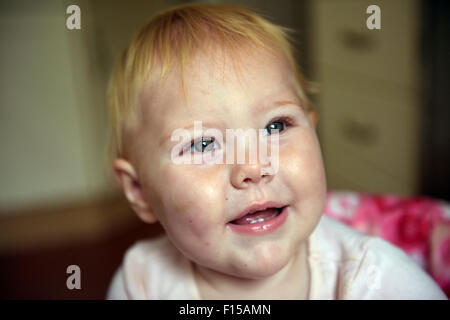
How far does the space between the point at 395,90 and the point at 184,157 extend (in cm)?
120

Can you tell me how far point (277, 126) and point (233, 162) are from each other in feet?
0.35

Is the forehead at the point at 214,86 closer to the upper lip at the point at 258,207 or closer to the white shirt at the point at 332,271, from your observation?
the upper lip at the point at 258,207

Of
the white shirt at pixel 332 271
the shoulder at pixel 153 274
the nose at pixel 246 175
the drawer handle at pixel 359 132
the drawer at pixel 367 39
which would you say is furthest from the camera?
the drawer handle at pixel 359 132

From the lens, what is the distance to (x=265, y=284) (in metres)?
0.80

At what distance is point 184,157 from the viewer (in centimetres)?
71

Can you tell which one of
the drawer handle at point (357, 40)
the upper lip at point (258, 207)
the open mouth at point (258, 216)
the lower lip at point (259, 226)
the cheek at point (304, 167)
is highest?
the drawer handle at point (357, 40)

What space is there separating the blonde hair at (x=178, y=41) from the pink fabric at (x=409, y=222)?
1.34 feet

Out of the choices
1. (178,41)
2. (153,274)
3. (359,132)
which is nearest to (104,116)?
(359,132)

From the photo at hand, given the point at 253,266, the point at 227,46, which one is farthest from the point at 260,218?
the point at 227,46

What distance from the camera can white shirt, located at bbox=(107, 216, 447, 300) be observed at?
0.75m

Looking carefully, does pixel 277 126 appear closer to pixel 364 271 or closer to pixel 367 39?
pixel 364 271

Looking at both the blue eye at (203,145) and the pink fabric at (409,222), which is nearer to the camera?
the blue eye at (203,145)

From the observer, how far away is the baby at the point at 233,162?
67 centimetres

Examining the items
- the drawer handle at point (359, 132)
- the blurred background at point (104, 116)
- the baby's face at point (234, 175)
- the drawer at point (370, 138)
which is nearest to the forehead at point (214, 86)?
the baby's face at point (234, 175)
